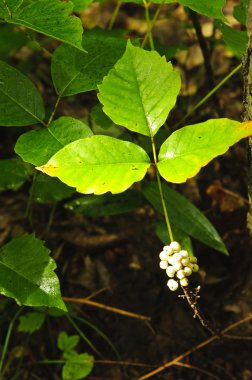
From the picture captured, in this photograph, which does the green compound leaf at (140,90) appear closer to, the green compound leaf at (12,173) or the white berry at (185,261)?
the white berry at (185,261)

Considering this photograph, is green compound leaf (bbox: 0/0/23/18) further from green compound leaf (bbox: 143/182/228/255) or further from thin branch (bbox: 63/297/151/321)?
thin branch (bbox: 63/297/151/321)

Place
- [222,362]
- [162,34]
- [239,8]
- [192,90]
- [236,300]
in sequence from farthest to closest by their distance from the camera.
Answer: [162,34] < [192,90] < [236,300] < [222,362] < [239,8]

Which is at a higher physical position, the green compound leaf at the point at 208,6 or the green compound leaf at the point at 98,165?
the green compound leaf at the point at 208,6

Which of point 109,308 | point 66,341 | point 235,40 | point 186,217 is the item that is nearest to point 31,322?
point 66,341

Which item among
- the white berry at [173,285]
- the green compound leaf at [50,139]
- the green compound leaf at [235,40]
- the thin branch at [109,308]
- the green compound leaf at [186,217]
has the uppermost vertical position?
the green compound leaf at [235,40]

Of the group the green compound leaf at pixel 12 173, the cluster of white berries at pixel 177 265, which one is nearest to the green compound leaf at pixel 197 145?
the cluster of white berries at pixel 177 265

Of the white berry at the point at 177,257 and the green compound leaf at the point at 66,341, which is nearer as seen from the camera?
the white berry at the point at 177,257

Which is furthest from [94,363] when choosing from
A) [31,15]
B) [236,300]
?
[31,15]

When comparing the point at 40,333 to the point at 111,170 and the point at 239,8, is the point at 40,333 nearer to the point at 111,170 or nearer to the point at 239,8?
the point at 111,170
